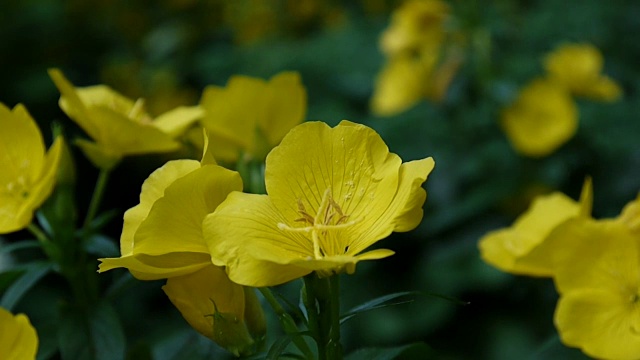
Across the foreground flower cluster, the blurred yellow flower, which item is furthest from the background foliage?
the foreground flower cluster

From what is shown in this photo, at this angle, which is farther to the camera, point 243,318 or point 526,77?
point 526,77

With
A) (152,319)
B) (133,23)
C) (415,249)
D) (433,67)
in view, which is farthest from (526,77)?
(133,23)

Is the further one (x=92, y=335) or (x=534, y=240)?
(x=534, y=240)

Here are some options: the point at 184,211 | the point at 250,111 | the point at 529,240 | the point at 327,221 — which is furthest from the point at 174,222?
the point at 529,240

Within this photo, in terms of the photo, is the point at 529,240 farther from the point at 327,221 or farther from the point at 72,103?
the point at 72,103

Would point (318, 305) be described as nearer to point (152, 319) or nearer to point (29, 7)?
point (152, 319)

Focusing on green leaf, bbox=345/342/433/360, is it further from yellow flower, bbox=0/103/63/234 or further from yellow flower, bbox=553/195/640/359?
yellow flower, bbox=0/103/63/234
